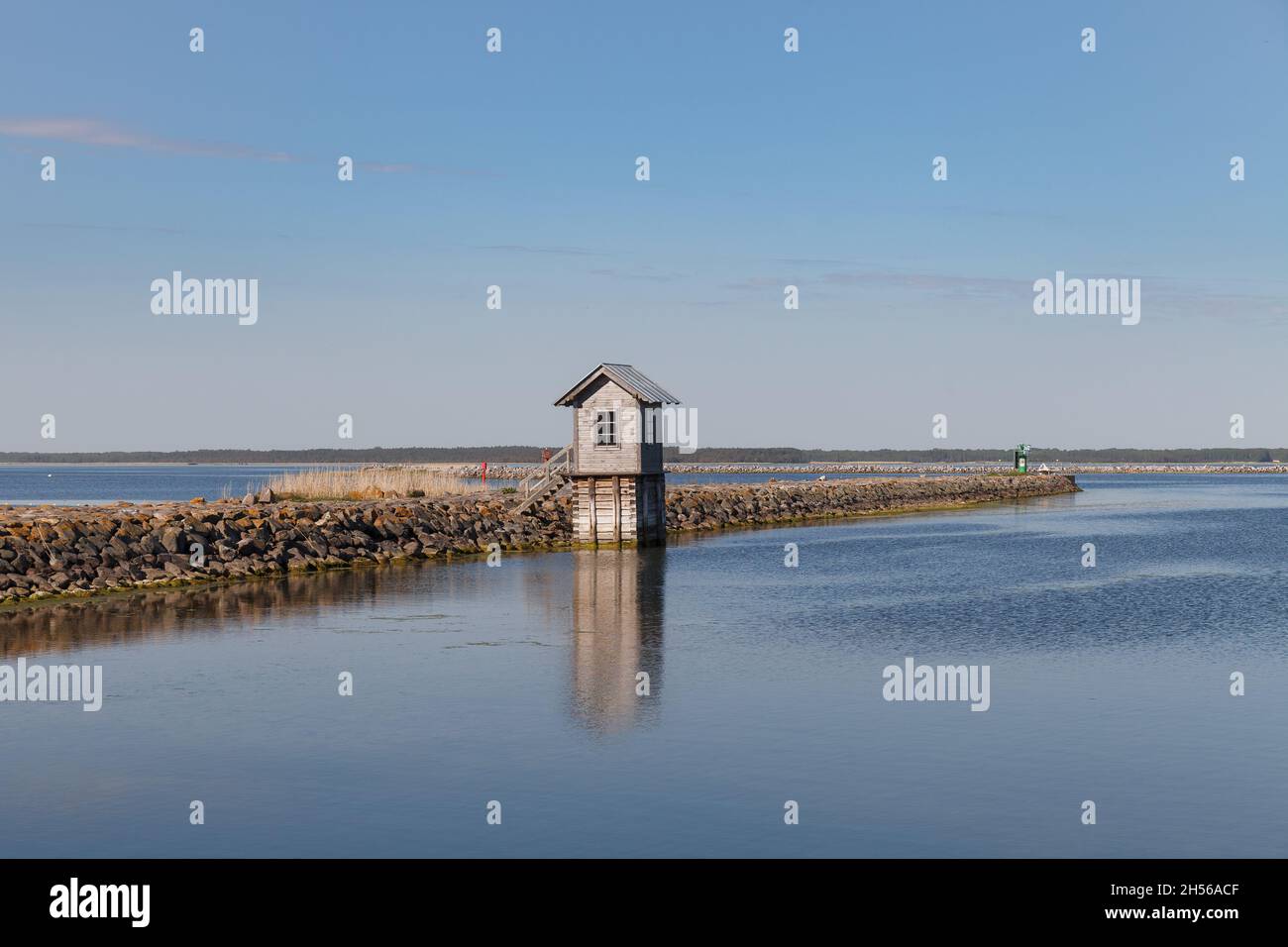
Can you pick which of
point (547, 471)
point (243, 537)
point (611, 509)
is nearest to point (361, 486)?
point (547, 471)

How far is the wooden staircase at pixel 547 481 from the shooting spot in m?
58.6

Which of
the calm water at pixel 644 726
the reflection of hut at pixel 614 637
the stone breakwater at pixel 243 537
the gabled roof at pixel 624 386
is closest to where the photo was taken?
the calm water at pixel 644 726

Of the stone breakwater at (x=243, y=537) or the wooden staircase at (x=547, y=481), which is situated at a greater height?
the wooden staircase at (x=547, y=481)

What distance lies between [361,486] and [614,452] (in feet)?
54.6

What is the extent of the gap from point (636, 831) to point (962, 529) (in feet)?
208

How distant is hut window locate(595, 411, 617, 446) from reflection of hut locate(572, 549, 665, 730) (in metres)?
6.19

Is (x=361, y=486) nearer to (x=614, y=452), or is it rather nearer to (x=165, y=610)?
(x=614, y=452)
